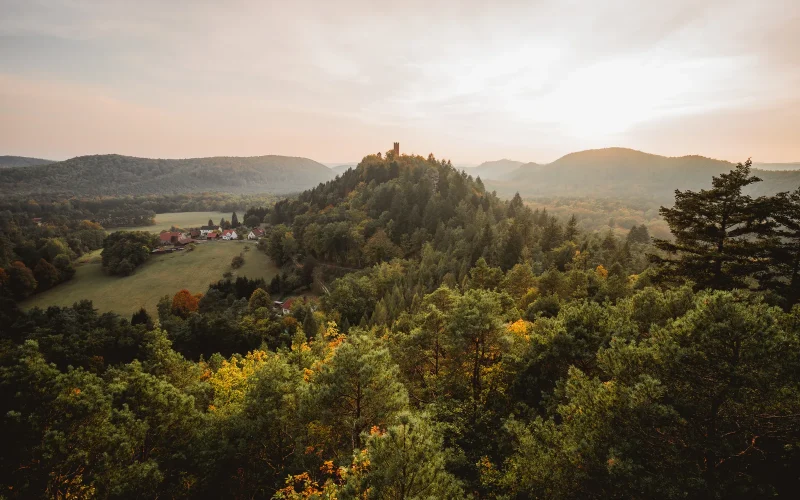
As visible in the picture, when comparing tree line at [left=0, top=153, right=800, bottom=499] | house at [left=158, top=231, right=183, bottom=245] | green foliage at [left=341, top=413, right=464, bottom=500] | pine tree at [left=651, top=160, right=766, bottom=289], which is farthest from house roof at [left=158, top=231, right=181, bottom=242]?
pine tree at [left=651, top=160, right=766, bottom=289]

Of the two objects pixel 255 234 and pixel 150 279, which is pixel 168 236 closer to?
pixel 255 234

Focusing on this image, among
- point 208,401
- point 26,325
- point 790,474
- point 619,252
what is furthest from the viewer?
point 619,252

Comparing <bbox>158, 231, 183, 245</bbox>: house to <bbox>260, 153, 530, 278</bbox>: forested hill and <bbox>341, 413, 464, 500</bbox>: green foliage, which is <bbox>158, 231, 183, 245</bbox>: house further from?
<bbox>341, 413, 464, 500</bbox>: green foliage

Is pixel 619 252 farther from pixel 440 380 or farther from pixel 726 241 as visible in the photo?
pixel 440 380

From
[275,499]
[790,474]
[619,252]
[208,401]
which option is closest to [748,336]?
[790,474]

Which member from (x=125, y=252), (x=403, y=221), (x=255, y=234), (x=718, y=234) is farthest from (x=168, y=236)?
(x=718, y=234)
